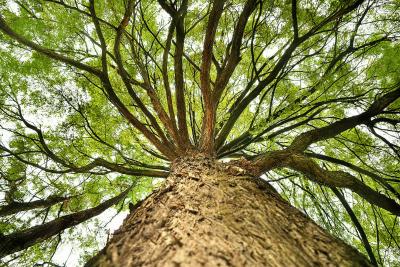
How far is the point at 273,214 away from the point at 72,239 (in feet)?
15.1

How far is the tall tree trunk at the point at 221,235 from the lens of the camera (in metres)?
1.08

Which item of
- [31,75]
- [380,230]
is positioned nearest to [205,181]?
[31,75]

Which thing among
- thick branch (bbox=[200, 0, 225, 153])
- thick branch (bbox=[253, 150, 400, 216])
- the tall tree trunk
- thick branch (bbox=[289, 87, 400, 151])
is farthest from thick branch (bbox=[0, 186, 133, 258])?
thick branch (bbox=[289, 87, 400, 151])

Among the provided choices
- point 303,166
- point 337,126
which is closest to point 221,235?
point 303,166

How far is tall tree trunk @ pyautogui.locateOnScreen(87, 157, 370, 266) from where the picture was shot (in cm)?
108

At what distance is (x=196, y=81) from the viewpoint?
5410 millimetres

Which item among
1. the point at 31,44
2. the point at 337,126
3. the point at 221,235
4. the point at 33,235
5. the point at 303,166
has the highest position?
the point at 31,44

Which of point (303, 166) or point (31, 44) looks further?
point (31, 44)

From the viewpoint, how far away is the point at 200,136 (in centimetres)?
416

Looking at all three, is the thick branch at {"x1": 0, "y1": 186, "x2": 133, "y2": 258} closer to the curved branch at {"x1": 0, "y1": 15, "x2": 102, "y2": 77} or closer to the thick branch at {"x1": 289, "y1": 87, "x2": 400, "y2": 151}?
the curved branch at {"x1": 0, "y1": 15, "x2": 102, "y2": 77}

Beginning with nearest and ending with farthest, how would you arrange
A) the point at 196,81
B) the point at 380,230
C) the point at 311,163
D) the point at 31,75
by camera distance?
the point at 311,163 → the point at 31,75 → the point at 380,230 → the point at 196,81

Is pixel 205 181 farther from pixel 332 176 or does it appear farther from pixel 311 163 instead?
pixel 332 176

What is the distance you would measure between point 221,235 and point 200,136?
9.82 ft

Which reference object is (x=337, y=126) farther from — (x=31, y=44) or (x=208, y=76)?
(x=31, y=44)
